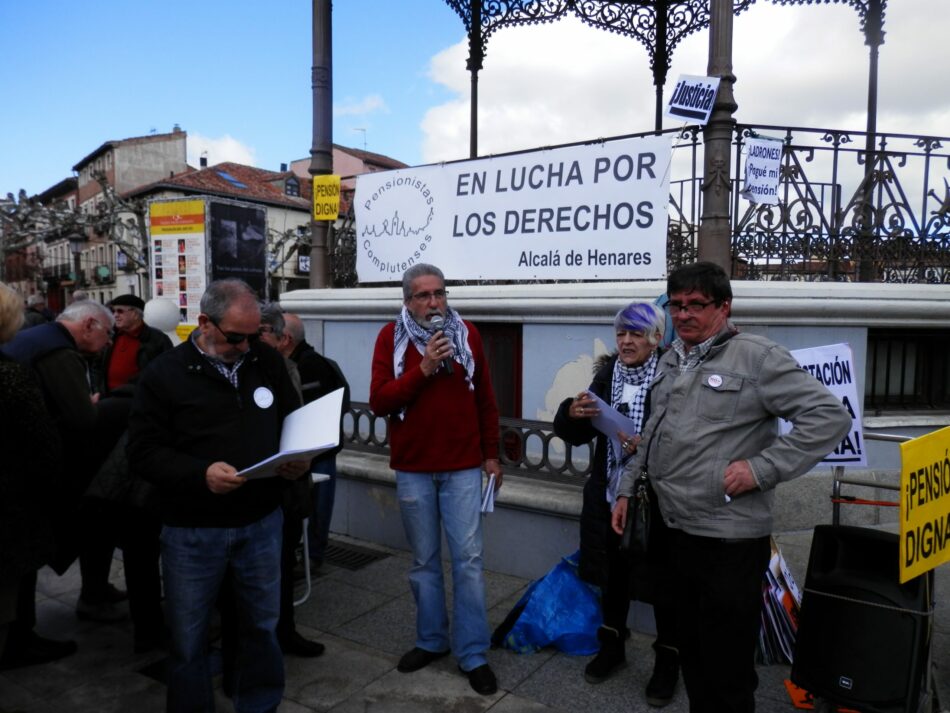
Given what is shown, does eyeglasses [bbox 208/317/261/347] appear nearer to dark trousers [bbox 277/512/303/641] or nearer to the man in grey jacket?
dark trousers [bbox 277/512/303/641]

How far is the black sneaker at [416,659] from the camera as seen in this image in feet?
11.5

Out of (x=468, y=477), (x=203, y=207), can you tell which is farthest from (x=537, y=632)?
(x=203, y=207)

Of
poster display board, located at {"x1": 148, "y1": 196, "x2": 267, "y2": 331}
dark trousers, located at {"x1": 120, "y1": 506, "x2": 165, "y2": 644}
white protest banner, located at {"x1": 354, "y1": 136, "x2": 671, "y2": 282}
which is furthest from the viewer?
poster display board, located at {"x1": 148, "y1": 196, "x2": 267, "y2": 331}

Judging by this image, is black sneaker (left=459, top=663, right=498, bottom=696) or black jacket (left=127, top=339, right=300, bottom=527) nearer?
black jacket (left=127, top=339, right=300, bottom=527)

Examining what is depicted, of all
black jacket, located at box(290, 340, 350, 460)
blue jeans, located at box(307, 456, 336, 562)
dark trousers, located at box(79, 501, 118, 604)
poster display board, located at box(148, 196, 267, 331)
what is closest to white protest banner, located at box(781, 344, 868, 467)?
black jacket, located at box(290, 340, 350, 460)

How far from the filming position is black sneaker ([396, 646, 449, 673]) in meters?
3.51

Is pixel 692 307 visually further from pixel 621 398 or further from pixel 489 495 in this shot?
pixel 489 495

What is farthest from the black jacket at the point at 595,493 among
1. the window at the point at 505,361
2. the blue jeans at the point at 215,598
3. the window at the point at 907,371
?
the window at the point at 907,371

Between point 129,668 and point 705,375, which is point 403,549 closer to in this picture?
point 129,668

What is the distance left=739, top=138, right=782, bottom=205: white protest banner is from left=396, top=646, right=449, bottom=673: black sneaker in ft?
12.0

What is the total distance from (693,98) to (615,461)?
2707mm

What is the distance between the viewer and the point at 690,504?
8.22 ft

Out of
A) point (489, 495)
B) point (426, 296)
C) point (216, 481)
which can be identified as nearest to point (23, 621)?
point (216, 481)

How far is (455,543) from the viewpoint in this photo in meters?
3.42
